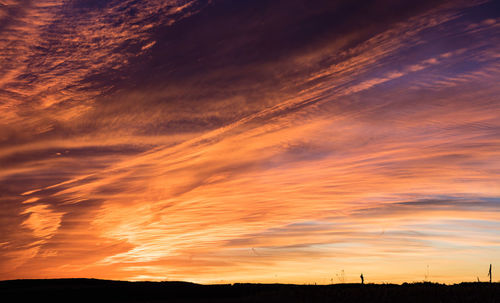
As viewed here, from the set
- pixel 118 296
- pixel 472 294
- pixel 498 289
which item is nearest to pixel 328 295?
pixel 472 294

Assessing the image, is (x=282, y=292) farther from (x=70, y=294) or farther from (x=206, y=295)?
(x=70, y=294)

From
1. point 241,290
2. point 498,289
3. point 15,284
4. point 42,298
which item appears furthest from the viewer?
point 15,284

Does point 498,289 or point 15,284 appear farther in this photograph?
point 15,284

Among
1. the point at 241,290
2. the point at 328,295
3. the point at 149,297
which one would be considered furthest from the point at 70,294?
the point at 328,295

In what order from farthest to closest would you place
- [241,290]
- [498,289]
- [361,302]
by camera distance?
1. [241,290]
2. [498,289]
3. [361,302]

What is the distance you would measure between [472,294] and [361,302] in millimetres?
9202

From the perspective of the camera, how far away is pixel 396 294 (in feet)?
125

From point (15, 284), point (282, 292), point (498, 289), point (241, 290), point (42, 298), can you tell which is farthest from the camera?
point (15, 284)

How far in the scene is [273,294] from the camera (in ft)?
143

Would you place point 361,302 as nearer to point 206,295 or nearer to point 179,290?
point 206,295

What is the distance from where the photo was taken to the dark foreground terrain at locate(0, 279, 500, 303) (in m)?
37.5

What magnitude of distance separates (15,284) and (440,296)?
64.6m

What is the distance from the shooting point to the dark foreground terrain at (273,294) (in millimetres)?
37531

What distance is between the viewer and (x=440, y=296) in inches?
1473
